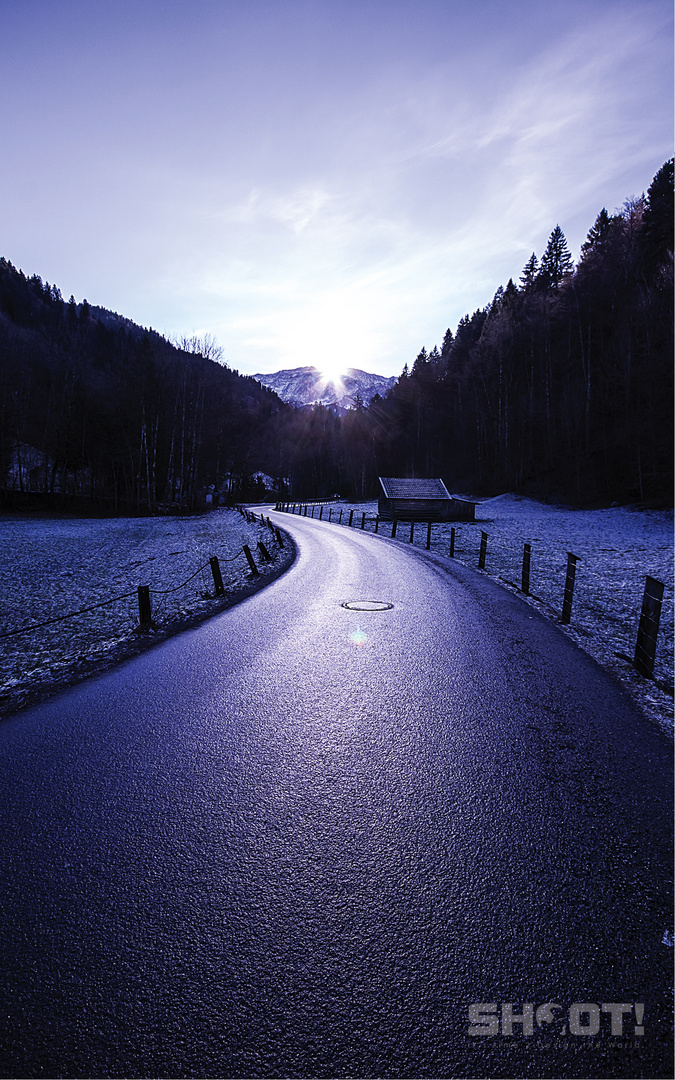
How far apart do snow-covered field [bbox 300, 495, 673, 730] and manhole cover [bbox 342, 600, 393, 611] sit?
3177 mm

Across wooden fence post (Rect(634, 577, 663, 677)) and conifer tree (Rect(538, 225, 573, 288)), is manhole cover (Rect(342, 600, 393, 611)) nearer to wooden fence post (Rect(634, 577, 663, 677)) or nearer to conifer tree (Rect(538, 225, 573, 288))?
wooden fence post (Rect(634, 577, 663, 677))

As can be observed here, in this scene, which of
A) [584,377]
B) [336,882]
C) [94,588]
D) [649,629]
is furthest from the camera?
[584,377]

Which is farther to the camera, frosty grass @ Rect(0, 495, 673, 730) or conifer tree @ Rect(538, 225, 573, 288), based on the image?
conifer tree @ Rect(538, 225, 573, 288)

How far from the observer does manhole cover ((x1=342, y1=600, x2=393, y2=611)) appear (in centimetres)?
848

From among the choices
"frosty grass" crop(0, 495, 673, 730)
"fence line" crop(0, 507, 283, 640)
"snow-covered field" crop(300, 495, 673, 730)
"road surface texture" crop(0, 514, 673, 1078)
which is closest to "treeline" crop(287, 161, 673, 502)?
"snow-covered field" crop(300, 495, 673, 730)

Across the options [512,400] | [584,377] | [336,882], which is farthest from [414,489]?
[336,882]

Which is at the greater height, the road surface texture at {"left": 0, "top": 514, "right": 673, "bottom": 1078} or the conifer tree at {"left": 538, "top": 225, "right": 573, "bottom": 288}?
the conifer tree at {"left": 538, "top": 225, "right": 573, "bottom": 288}

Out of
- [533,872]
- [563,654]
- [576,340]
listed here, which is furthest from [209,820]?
Result: [576,340]

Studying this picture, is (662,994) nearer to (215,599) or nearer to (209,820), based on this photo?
(209,820)

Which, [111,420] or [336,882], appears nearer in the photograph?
[336,882]

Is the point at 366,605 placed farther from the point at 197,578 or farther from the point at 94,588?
the point at 94,588

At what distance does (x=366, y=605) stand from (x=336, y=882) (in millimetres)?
6462

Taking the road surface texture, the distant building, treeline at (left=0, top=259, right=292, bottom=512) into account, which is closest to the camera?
the road surface texture

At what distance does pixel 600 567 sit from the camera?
14.4m
